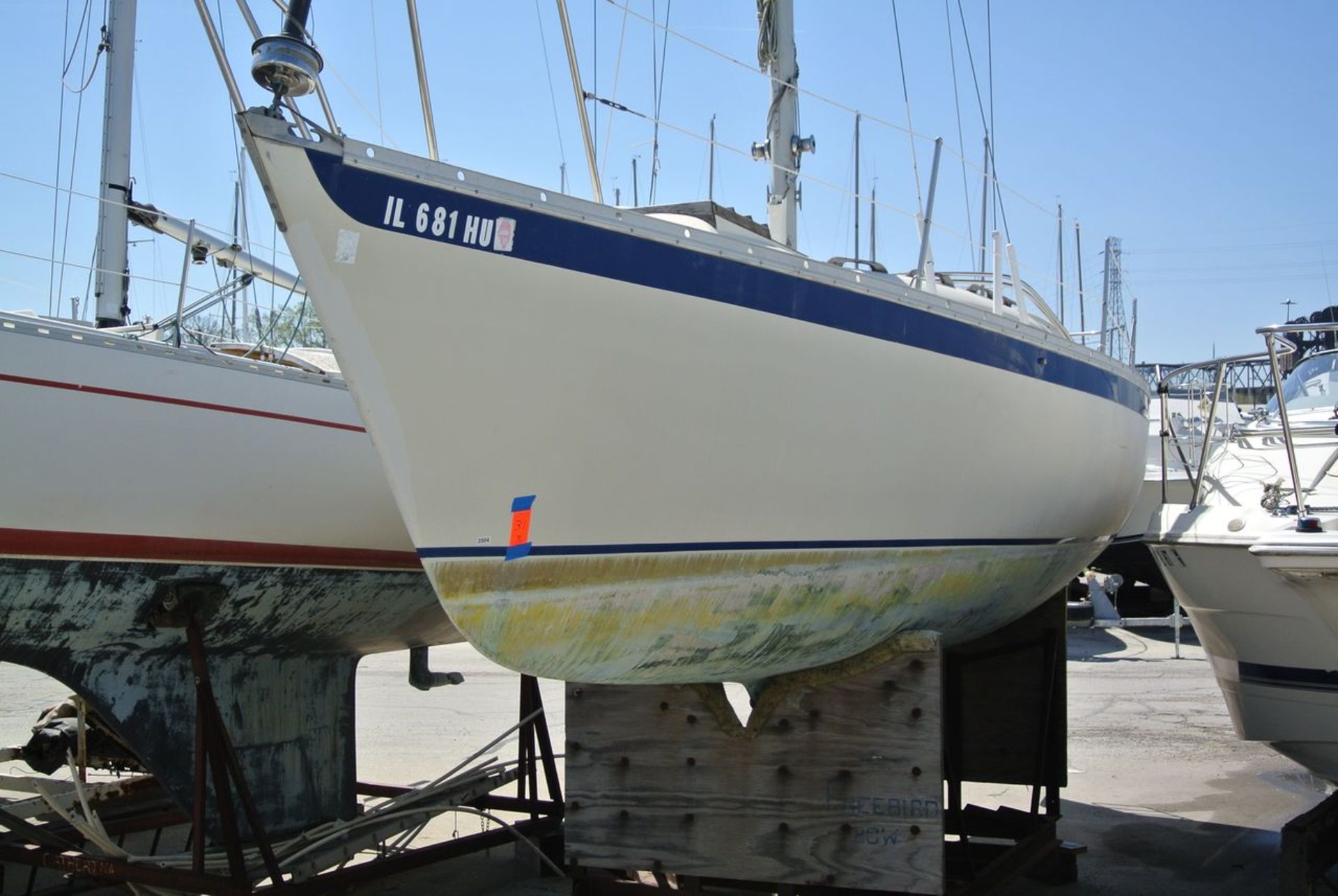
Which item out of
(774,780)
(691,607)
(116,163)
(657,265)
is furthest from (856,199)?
(116,163)

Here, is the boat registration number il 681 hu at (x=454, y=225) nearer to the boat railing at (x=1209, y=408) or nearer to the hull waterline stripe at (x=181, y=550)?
the hull waterline stripe at (x=181, y=550)

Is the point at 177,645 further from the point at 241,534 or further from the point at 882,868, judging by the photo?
the point at 882,868

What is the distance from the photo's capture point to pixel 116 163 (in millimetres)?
6816

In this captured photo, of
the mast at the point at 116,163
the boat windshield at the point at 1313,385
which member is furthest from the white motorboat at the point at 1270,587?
the mast at the point at 116,163

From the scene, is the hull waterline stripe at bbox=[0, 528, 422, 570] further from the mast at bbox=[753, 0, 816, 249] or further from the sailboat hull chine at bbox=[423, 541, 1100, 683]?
the mast at bbox=[753, 0, 816, 249]

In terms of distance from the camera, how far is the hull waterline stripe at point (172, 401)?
13.2 ft

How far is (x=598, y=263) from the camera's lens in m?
3.04

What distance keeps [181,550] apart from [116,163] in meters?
3.59

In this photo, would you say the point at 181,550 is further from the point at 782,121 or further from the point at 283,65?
the point at 782,121

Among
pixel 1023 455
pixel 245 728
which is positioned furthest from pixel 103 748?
pixel 1023 455

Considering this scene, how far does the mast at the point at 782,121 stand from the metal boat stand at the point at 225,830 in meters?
2.74

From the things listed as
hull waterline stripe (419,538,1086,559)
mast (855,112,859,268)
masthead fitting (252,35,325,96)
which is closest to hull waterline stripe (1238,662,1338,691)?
hull waterline stripe (419,538,1086,559)

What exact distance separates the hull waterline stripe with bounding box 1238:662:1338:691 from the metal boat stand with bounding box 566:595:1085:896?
146cm

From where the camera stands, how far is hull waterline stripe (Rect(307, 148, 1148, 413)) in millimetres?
2840
